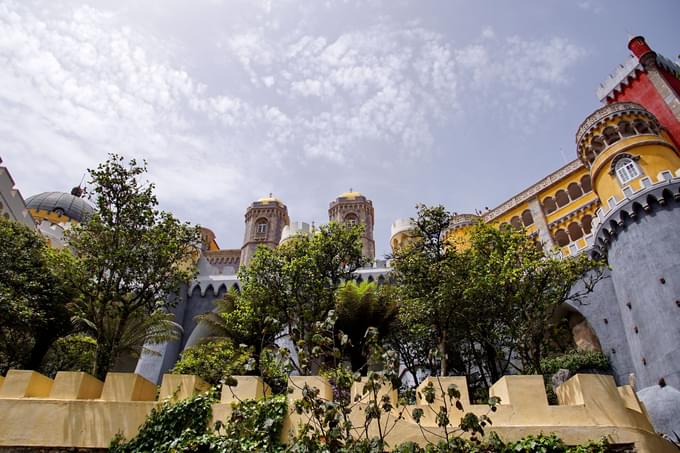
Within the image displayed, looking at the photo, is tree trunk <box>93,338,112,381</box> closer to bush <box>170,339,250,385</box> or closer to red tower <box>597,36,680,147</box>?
bush <box>170,339,250,385</box>

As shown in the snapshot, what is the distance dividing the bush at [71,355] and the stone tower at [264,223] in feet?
105

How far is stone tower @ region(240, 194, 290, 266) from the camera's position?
179 ft

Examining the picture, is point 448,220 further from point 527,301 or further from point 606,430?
point 606,430

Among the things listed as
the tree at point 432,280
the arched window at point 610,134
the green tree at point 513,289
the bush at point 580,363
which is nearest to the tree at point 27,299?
the tree at point 432,280

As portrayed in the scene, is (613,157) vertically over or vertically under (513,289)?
over

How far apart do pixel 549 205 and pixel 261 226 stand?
33.5 meters

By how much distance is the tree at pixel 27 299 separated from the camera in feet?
55.2

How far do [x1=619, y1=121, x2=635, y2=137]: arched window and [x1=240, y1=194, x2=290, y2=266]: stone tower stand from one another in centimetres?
3664

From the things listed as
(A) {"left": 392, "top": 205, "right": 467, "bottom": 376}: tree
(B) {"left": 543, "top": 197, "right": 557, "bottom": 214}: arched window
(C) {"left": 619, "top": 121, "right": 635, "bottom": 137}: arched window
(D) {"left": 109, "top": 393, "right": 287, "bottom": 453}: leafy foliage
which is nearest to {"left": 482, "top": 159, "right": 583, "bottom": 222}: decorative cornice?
(B) {"left": 543, "top": 197, "right": 557, "bottom": 214}: arched window

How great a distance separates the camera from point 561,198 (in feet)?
117

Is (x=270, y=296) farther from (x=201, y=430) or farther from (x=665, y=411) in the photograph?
(x=665, y=411)

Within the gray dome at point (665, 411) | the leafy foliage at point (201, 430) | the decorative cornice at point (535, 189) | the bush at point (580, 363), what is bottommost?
the leafy foliage at point (201, 430)

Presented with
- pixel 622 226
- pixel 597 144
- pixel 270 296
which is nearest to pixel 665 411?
pixel 622 226

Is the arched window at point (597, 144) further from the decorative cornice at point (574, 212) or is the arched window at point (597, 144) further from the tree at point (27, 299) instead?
the tree at point (27, 299)
